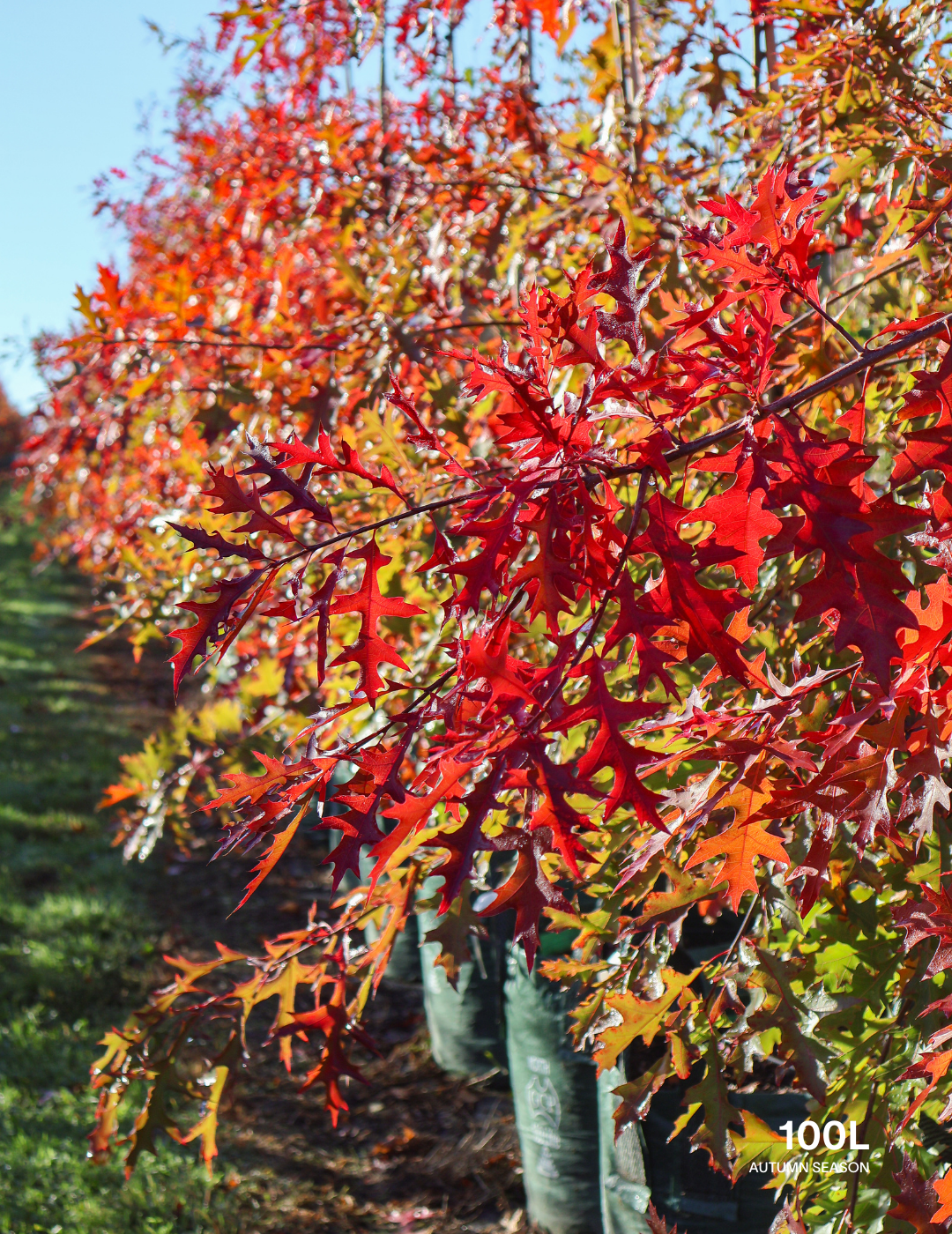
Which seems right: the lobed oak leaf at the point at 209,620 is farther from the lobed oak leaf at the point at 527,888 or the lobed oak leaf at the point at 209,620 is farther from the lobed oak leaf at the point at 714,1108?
the lobed oak leaf at the point at 714,1108

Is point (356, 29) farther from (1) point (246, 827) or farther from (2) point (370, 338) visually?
(1) point (246, 827)

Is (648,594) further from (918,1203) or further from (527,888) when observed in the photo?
(918,1203)

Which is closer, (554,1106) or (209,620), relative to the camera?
(209,620)

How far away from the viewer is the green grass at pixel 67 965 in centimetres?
255

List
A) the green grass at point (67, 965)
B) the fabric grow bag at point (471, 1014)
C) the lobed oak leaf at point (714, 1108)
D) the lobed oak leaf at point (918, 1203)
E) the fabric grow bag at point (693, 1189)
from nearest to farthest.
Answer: the lobed oak leaf at point (918, 1203), the lobed oak leaf at point (714, 1108), the fabric grow bag at point (693, 1189), the green grass at point (67, 965), the fabric grow bag at point (471, 1014)

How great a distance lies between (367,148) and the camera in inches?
138

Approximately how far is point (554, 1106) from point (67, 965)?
2.24 m

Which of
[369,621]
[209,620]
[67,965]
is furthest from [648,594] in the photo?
[67,965]

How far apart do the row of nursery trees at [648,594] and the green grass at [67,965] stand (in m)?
0.30

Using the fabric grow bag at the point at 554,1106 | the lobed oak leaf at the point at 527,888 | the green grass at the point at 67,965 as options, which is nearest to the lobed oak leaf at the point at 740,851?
the lobed oak leaf at the point at 527,888

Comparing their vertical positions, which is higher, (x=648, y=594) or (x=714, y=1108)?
(x=648, y=594)

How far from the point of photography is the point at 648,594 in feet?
2.97

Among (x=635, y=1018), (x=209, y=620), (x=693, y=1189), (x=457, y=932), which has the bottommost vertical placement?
(x=693, y=1189)

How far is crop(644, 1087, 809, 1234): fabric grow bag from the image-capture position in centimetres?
189
